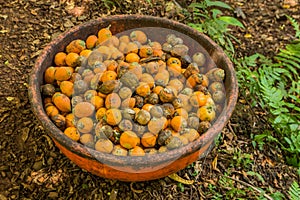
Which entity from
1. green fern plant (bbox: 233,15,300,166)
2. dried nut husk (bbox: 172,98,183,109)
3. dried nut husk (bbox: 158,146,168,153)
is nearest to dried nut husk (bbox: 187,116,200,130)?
dried nut husk (bbox: 172,98,183,109)

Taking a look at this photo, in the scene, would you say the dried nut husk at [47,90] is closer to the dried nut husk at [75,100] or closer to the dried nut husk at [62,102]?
the dried nut husk at [62,102]

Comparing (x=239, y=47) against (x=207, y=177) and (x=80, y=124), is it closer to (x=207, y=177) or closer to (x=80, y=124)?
(x=207, y=177)

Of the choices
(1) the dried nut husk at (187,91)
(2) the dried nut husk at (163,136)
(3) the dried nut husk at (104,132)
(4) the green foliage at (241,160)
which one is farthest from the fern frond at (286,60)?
(3) the dried nut husk at (104,132)

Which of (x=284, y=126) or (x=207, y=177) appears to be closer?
(x=207, y=177)

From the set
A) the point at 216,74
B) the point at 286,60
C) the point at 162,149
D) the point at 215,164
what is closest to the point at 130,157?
the point at 162,149

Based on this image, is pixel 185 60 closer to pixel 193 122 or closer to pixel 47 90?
pixel 193 122

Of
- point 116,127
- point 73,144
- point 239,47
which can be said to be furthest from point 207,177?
point 239,47

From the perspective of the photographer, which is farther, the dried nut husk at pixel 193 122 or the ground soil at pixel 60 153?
the ground soil at pixel 60 153
